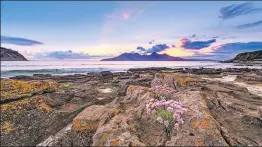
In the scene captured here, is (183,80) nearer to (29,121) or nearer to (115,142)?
(29,121)

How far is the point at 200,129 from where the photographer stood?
5.02m

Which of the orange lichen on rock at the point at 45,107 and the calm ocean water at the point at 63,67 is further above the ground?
the orange lichen on rock at the point at 45,107

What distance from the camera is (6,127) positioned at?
645 centimetres

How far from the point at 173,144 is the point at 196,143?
0.45 metres

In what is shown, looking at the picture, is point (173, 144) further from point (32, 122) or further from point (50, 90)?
point (50, 90)

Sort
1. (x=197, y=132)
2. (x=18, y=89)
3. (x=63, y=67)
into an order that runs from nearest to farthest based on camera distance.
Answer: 1. (x=197, y=132)
2. (x=18, y=89)
3. (x=63, y=67)

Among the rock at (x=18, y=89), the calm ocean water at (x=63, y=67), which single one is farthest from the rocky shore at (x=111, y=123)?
the calm ocean water at (x=63, y=67)

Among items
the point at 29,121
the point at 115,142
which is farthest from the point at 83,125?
the point at 29,121

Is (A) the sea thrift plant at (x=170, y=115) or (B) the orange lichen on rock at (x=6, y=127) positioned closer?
(A) the sea thrift plant at (x=170, y=115)

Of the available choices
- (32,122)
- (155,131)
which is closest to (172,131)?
(155,131)

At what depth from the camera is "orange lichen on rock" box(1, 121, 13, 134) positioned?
6352 mm

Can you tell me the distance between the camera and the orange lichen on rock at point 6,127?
250 inches

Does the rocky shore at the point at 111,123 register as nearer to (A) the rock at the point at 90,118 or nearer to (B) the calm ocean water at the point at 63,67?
(A) the rock at the point at 90,118

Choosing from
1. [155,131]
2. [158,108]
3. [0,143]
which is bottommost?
[0,143]
